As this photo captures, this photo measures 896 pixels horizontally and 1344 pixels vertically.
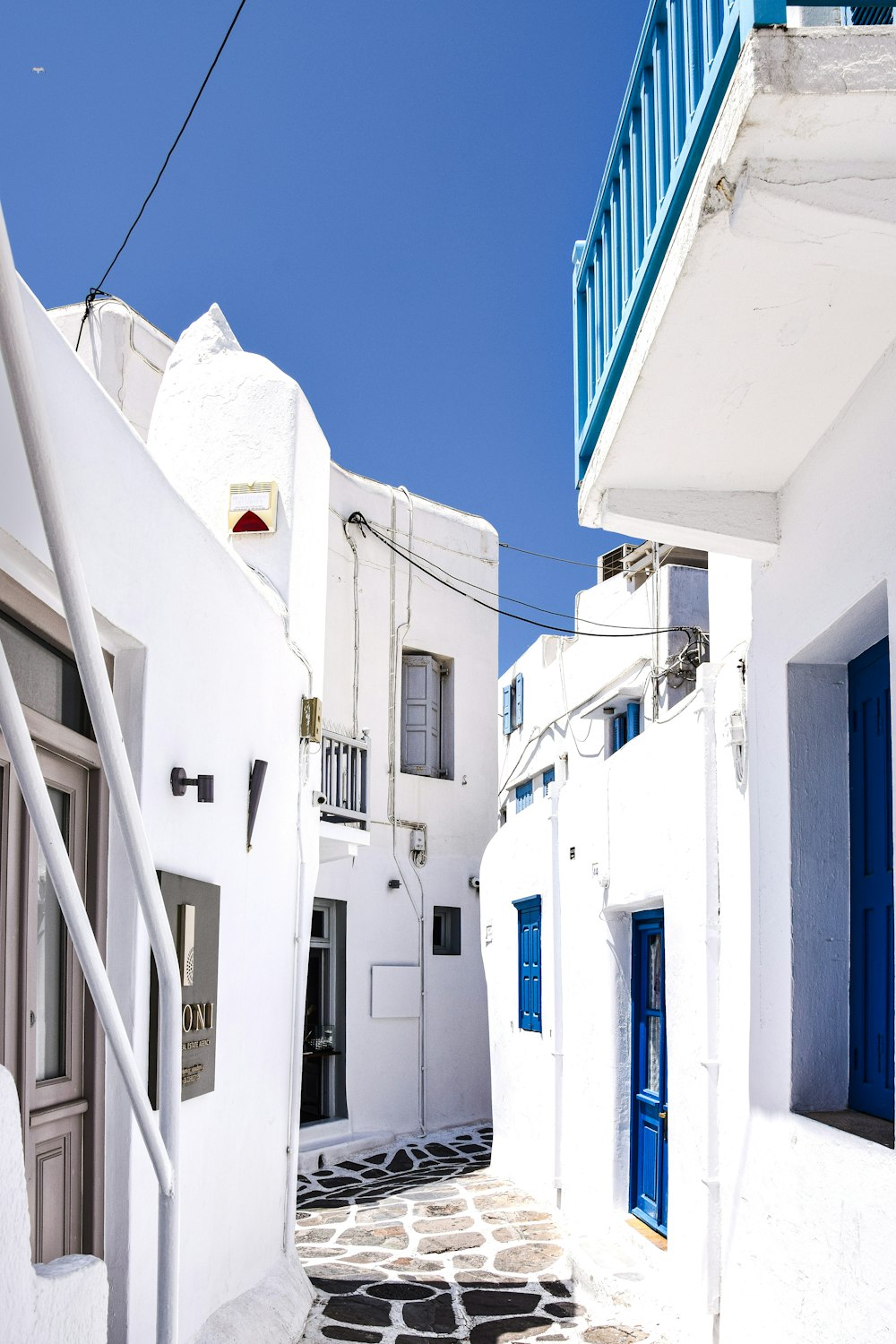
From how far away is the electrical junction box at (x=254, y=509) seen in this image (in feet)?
27.2

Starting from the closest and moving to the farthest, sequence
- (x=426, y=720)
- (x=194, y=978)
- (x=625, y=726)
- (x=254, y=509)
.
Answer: (x=194, y=978), (x=254, y=509), (x=625, y=726), (x=426, y=720)

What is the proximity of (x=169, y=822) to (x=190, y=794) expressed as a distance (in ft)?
1.26

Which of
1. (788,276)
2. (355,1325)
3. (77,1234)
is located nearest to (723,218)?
(788,276)

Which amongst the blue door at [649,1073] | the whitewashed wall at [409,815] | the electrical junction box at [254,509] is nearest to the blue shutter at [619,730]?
the whitewashed wall at [409,815]

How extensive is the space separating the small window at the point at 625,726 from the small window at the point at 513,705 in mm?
3585

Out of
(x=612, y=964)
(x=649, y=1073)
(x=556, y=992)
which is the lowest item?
(x=649, y=1073)

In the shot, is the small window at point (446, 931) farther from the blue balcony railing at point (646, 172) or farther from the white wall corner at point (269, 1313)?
the blue balcony railing at point (646, 172)

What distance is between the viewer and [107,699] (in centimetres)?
254

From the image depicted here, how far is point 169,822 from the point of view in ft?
16.9

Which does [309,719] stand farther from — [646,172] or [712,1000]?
[646,172]

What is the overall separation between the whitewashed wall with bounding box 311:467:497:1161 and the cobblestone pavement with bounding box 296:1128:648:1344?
228 cm

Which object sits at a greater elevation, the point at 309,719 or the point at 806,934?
the point at 309,719

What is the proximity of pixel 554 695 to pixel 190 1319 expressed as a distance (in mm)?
10470

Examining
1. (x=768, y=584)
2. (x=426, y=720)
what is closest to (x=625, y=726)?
(x=426, y=720)
